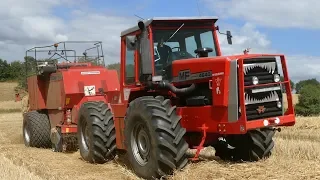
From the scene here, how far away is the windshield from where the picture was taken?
7.50 meters

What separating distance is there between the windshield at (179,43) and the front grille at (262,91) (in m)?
1.28

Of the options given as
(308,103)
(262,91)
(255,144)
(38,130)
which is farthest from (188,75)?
(308,103)

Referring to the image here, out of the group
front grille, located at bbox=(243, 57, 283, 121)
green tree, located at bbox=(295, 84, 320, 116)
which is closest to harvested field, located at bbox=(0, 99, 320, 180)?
front grille, located at bbox=(243, 57, 283, 121)

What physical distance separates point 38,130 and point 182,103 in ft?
21.9

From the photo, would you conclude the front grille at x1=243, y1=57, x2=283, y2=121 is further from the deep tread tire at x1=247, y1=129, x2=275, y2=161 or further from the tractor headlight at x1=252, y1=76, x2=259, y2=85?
the deep tread tire at x1=247, y1=129, x2=275, y2=161

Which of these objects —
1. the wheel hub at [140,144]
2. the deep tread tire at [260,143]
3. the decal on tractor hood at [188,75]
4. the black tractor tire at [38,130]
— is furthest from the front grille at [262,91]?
the black tractor tire at [38,130]

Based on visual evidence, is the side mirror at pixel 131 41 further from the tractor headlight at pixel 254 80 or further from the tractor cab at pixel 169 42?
the tractor headlight at pixel 254 80

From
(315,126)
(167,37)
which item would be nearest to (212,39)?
(167,37)

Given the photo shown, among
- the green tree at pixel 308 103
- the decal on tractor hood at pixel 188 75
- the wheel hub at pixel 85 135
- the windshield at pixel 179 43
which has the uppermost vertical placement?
the windshield at pixel 179 43

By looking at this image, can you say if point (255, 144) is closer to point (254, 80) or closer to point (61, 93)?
point (254, 80)

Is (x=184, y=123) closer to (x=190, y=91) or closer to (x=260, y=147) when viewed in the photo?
(x=190, y=91)

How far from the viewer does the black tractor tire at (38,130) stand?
12859 mm

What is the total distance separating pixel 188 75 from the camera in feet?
23.4

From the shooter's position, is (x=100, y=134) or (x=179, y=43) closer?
(x=179, y=43)
